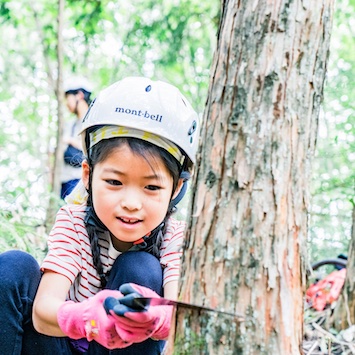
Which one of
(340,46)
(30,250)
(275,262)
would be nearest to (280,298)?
(275,262)

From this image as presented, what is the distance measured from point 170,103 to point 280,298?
92 centimetres

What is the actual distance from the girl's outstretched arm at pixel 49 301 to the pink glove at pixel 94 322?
11 cm

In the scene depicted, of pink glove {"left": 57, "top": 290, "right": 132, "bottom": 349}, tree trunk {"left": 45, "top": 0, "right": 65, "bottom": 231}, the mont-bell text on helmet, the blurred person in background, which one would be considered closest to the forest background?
tree trunk {"left": 45, "top": 0, "right": 65, "bottom": 231}

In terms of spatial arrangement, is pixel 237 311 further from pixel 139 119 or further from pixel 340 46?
pixel 340 46

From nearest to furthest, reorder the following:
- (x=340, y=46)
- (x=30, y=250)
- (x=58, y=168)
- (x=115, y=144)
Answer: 1. (x=115, y=144)
2. (x=30, y=250)
3. (x=58, y=168)
4. (x=340, y=46)

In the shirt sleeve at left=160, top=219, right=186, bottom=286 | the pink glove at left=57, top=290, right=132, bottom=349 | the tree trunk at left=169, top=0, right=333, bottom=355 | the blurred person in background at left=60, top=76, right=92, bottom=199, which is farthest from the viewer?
the blurred person in background at left=60, top=76, right=92, bottom=199

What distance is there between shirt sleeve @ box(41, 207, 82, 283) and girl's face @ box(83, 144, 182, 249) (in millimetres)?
138

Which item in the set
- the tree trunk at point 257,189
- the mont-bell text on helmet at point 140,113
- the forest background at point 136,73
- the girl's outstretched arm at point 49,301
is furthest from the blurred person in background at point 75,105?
the tree trunk at point 257,189

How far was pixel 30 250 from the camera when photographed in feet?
9.93

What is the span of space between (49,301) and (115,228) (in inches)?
12.3

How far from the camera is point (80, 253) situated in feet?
6.32

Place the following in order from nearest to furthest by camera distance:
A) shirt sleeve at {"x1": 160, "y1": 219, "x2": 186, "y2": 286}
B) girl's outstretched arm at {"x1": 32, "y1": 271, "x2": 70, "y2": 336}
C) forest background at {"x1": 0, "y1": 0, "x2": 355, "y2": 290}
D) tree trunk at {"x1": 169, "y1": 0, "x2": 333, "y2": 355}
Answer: tree trunk at {"x1": 169, "y1": 0, "x2": 333, "y2": 355}
girl's outstretched arm at {"x1": 32, "y1": 271, "x2": 70, "y2": 336}
shirt sleeve at {"x1": 160, "y1": 219, "x2": 186, "y2": 286}
forest background at {"x1": 0, "y1": 0, "x2": 355, "y2": 290}

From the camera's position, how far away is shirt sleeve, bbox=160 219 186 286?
1920 mm

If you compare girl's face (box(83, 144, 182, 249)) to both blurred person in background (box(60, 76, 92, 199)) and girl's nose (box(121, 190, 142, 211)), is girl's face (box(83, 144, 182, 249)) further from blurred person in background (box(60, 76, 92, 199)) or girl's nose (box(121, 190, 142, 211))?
blurred person in background (box(60, 76, 92, 199))
